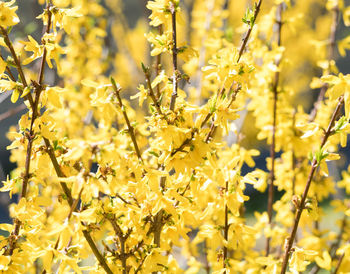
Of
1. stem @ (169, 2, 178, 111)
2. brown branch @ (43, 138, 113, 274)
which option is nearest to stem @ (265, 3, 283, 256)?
stem @ (169, 2, 178, 111)

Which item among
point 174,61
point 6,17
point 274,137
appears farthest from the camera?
point 274,137

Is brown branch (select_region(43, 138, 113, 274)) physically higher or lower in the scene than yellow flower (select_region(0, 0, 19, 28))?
lower

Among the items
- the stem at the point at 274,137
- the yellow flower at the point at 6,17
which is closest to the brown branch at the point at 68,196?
the yellow flower at the point at 6,17

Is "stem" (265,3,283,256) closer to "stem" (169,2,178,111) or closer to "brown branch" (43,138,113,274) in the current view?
"stem" (169,2,178,111)

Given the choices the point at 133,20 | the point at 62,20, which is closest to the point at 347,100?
the point at 62,20

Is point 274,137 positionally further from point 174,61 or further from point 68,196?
point 68,196

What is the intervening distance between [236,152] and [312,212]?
69 centimetres

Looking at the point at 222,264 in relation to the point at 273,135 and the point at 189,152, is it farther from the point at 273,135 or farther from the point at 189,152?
the point at 273,135

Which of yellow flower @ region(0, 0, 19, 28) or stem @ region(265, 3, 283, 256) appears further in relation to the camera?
stem @ region(265, 3, 283, 256)

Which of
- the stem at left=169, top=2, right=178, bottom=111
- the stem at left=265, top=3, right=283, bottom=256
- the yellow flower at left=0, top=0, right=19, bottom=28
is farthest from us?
the stem at left=265, top=3, right=283, bottom=256

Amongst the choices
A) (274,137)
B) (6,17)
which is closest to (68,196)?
(6,17)

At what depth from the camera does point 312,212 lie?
1430 millimetres

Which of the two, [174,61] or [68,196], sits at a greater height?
[174,61]

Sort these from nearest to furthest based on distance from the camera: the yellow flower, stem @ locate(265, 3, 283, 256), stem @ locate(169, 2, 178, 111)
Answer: the yellow flower → stem @ locate(169, 2, 178, 111) → stem @ locate(265, 3, 283, 256)
